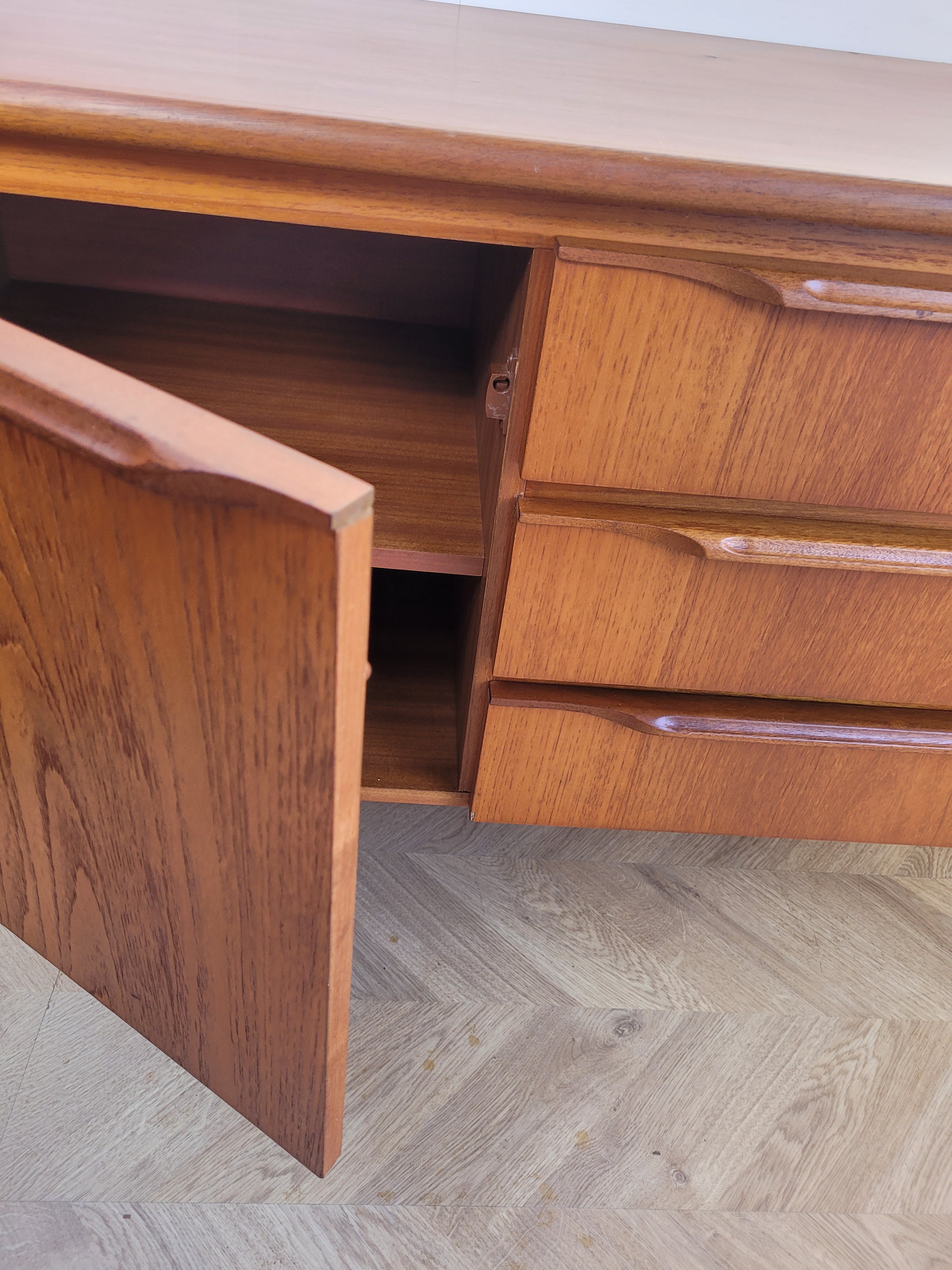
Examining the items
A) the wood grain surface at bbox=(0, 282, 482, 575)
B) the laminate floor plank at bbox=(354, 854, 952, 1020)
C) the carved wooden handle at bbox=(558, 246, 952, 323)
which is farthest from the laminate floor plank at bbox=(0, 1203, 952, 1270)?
the carved wooden handle at bbox=(558, 246, 952, 323)

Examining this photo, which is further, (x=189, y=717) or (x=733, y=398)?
(x=733, y=398)

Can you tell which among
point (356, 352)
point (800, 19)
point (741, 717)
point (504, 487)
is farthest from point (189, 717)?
point (800, 19)

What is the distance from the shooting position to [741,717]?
597 mm

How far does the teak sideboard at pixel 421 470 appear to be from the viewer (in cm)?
29

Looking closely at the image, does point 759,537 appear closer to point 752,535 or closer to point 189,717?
point 752,535

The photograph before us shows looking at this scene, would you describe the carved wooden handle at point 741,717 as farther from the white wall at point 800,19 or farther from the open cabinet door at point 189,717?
the white wall at point 800,19

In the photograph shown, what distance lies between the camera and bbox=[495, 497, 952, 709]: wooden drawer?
1.70 ft

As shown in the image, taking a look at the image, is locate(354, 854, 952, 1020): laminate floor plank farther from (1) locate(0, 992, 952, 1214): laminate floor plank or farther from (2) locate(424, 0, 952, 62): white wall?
(2) locate(424, 0, 952, 62): white wall

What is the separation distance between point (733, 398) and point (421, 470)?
22cm

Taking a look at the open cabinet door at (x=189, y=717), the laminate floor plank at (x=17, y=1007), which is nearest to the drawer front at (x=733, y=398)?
the open cabinet door at (x=189, y=717)

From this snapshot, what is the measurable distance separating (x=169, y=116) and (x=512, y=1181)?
0.62m

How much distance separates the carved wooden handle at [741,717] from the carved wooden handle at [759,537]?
0.11m

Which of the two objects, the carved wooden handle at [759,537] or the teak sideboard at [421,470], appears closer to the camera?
the teak sideboard at [421,470]

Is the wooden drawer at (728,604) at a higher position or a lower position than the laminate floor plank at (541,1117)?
higher
